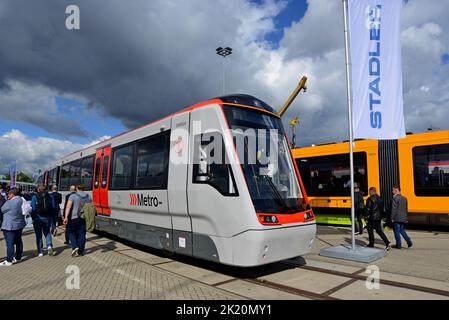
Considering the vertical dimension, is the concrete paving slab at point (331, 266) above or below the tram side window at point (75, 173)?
below

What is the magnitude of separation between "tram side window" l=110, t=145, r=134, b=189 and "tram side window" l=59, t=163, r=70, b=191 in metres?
5.51

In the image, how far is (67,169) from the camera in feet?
46.5

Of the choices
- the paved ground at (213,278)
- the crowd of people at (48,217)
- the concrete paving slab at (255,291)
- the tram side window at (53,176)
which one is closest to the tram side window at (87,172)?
the crowd of people at (48,217)

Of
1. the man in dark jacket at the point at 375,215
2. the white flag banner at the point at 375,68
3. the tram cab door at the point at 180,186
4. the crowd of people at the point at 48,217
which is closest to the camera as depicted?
the tram cab door at the point at 180,186

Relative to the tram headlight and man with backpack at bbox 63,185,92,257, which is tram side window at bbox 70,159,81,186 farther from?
the tram headlight

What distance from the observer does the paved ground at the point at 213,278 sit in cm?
489

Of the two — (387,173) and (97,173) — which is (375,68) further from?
(97,173)

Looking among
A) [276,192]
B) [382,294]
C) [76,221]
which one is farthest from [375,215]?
[76,221]

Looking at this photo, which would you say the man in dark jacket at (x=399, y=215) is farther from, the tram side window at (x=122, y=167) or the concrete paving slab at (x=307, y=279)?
the tram side window at (x=122, y=167)

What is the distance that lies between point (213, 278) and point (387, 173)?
886cm

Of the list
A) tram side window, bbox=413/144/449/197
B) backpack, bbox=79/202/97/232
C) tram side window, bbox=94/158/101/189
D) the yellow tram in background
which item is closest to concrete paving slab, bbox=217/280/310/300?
backpack, bbox=79/202/97/232

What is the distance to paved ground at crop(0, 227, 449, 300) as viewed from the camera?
192 inches

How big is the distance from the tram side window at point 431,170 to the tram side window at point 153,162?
29.6 feet
